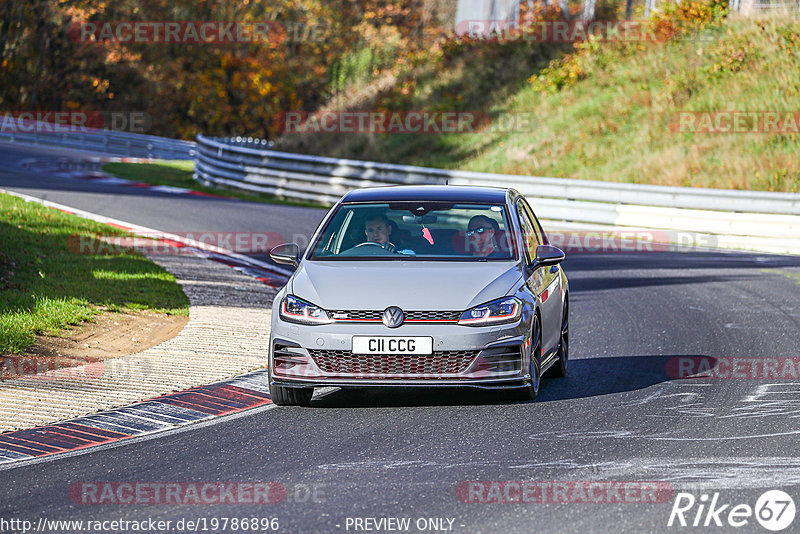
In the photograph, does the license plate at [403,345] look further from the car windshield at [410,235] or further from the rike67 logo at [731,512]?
the rike67 logo at [731,512]

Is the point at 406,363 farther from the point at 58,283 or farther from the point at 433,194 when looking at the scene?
the point at 58,283

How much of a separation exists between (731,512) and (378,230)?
4.36 meters

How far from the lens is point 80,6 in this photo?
194 ft

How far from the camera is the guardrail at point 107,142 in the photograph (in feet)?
160

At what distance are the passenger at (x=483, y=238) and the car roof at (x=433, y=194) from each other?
0.28 metres

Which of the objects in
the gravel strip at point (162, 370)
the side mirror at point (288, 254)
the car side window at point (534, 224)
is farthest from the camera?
the car side window at point (534, 224)

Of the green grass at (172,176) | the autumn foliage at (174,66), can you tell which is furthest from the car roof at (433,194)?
the autumn foliage at (174,66)

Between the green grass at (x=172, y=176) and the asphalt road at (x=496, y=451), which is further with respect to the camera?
the green grass at (x=172, y=176)

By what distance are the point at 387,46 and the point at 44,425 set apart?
45.4m

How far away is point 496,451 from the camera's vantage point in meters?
7.46

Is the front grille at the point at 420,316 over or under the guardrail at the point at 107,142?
under

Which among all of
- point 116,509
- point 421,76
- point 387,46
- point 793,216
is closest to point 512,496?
point 116,509

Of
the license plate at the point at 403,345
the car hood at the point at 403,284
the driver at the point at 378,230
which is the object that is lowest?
the license plate at the point at 403,345

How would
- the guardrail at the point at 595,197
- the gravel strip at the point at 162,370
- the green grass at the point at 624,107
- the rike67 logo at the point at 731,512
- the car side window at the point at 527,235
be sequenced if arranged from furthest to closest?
the green grass at the point at 624,107, the guardrail at the point at 595,197, the car side window at the point at 527,235, the gravel strip at the point at 162,370, the rike67 logo at the point at 731,512
